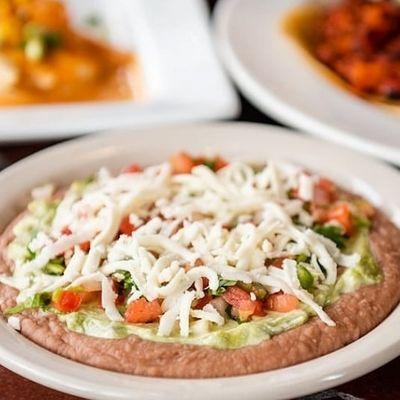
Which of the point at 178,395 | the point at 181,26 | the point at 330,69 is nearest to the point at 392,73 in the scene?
the point at 330,69

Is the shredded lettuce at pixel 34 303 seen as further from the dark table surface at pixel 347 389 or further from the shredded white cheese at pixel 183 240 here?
the dark table surface at pixel 347 389

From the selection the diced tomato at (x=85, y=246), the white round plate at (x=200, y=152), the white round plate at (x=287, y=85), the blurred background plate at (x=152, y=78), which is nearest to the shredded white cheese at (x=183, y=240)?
the diced tomato at (x=85, y=246)

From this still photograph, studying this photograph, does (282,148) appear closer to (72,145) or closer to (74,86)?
(72,145)

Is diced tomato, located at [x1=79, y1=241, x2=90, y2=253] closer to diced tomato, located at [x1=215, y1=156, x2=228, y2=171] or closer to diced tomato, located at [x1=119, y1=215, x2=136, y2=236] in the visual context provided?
diced tomato, located at [x1=119, y1=215, x2=136, y2=236]

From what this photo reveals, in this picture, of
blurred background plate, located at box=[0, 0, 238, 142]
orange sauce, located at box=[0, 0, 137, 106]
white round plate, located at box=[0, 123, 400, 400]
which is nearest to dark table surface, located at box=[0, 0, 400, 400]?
white round plate, located at box=[0, 123, 400, 400]

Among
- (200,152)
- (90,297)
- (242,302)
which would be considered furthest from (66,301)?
(200,152)
